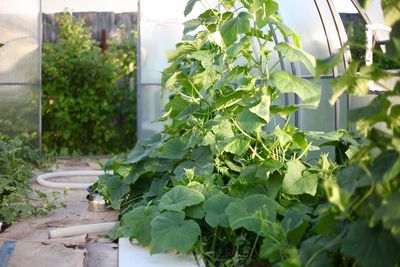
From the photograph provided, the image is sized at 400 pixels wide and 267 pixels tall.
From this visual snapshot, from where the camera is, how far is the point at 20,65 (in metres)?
6.47

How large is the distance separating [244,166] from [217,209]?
40cm

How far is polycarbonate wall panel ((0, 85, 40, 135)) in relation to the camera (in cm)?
612

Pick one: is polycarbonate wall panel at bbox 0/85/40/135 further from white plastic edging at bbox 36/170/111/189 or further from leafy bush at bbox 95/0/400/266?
leafy bush at bbox 95/0/400/266

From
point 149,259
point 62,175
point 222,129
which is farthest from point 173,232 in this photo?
point 62,175

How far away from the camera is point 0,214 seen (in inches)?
154

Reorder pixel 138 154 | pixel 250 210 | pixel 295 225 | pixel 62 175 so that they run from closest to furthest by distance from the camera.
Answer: pixel 295 225
pixel 250 210
pixel 138 154
pixel 62 175

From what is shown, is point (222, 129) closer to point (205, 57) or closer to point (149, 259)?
point (205, 57)

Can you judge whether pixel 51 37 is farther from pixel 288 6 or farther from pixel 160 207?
pixel 160 207

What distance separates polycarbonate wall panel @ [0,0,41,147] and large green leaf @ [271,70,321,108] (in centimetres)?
386

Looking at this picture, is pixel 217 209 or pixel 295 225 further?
pixel 217 209

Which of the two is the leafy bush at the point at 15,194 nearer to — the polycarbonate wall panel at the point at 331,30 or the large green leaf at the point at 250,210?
the large green leaf at the point at 250,210

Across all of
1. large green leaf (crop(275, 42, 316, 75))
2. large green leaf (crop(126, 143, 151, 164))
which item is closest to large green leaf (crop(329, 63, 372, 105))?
large green leaf (crop(275, 42, 316, 75))

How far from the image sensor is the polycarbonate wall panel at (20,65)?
6.16 m

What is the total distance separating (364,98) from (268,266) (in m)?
1.62
